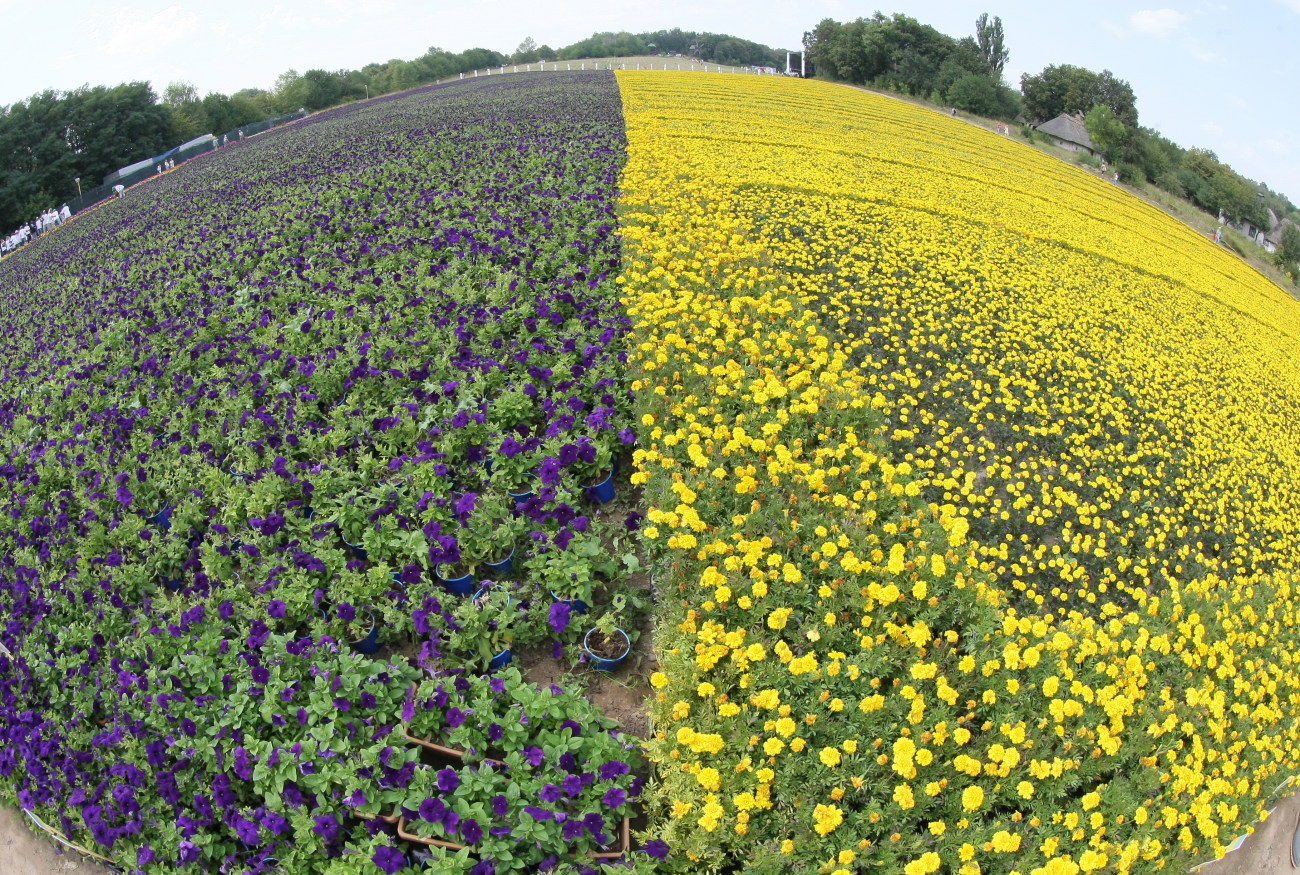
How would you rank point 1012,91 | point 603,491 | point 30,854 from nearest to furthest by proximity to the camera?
point 30,854, point 603,491, point 1012,91

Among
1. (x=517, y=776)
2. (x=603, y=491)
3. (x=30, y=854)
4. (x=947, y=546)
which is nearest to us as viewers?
(x=517, y=776)

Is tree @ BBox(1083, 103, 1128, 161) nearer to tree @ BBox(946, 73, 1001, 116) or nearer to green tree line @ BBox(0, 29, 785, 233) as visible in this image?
tree @ BBox(946, 73, 1001, 116)

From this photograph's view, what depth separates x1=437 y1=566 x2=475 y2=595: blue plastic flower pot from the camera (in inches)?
212

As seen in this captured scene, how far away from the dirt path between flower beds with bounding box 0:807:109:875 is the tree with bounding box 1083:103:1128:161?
50.7m

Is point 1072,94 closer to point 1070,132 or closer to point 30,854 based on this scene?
point 1070,132

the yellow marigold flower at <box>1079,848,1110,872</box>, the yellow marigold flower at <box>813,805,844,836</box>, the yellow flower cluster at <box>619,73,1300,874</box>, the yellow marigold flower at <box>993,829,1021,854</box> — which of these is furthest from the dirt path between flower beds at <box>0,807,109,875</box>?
the yellow marigold flower at <box>1079,848,1110,872</box>

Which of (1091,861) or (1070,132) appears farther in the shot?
(1070,132)

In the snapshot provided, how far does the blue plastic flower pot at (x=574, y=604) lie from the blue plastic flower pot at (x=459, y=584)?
27.5 inches

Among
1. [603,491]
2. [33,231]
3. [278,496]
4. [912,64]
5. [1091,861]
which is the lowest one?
[1091,861]

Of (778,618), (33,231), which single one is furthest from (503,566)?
(33,231)

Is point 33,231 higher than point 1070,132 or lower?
lower

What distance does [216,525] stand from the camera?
18.6ft

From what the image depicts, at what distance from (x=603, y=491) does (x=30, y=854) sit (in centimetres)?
454

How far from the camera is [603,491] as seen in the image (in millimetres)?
6281
